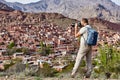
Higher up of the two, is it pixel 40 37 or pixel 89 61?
pixel 89 61

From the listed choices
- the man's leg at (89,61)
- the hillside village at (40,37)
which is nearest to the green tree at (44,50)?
the hillside village at (40,37)

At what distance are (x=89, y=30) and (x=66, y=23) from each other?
11566cm

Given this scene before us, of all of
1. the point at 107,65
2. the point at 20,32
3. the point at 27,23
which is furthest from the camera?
the point at 27,23

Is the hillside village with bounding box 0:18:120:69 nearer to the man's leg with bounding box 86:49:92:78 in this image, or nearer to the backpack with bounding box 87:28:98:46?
the man's leg with bounding box 86:49:92:78

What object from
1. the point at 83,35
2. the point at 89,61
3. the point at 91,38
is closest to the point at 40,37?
the point at 89,61

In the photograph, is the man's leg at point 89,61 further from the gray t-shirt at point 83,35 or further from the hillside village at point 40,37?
the hillside village at point 40,37

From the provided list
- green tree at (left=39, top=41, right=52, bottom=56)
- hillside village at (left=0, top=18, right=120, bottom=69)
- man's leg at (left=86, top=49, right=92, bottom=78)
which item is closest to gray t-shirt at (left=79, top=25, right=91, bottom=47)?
man's leg at (left=86, top=49, right=92, bottom=78)

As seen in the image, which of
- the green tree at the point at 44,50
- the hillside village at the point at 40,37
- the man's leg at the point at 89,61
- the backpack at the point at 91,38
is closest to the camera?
the backpack at the point at 91,38

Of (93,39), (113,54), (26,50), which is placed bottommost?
(26,50)

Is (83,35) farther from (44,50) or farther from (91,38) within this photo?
(44,50)

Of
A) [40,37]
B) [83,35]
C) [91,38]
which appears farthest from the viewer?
[40,37]

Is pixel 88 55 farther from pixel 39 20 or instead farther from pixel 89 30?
pixel 39 20

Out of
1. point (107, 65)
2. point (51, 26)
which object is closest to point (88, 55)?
point (107, 65)

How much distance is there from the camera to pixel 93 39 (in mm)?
9438
